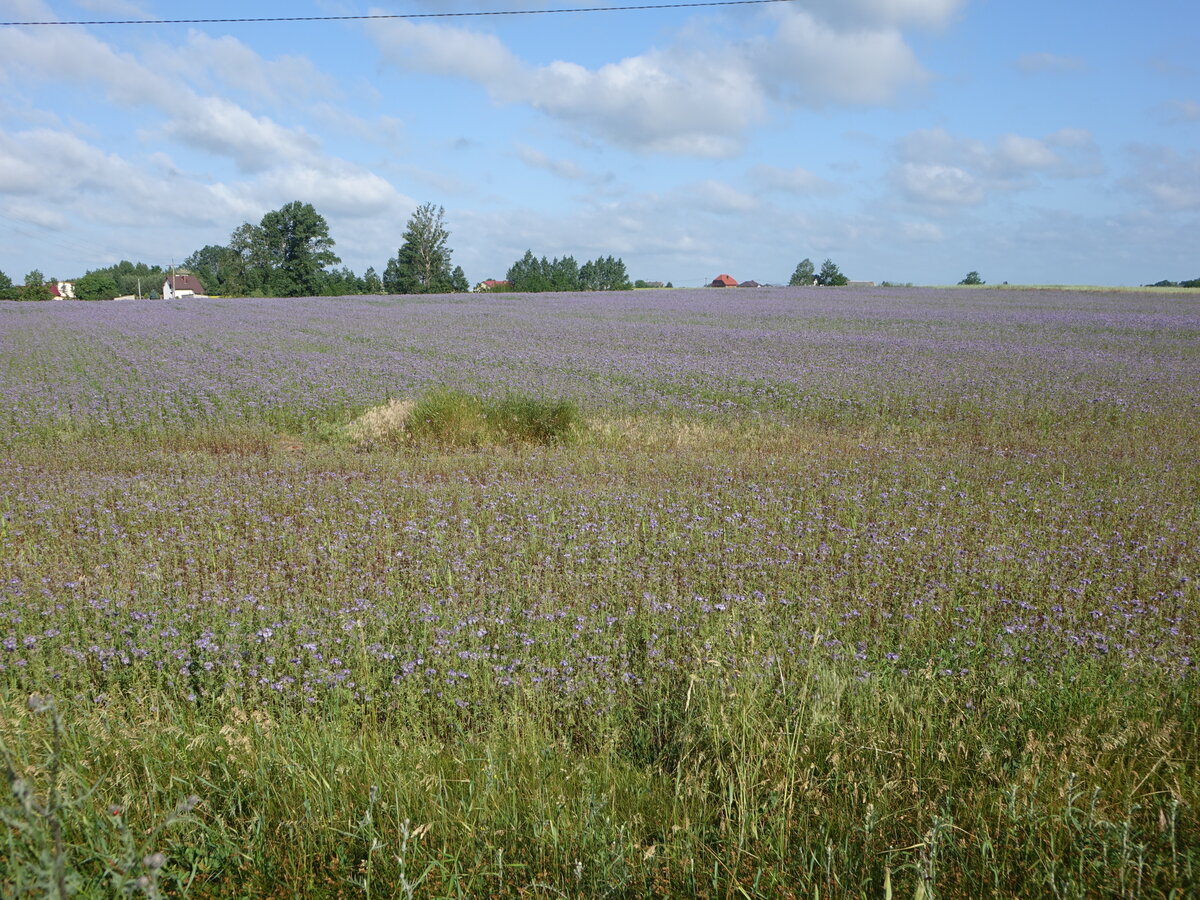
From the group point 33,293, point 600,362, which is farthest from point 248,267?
point 600,362

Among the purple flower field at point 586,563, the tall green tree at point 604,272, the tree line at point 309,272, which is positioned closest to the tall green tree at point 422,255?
the tree line at point 309,272

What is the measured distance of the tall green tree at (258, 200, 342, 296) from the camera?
252 feet

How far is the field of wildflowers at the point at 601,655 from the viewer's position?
2.30 meters

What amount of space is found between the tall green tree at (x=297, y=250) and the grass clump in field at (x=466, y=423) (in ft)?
238

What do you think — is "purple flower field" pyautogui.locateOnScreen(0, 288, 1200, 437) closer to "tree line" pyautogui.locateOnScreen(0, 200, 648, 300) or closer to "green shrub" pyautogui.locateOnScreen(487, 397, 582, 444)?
"green shrub" pyautogui.locateOnScreen(487, 397, 582, 444)

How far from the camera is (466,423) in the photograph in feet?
32.5

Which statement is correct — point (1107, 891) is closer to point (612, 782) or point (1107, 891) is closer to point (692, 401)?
point (612, 782)

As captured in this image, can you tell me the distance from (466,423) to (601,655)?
6.30 m

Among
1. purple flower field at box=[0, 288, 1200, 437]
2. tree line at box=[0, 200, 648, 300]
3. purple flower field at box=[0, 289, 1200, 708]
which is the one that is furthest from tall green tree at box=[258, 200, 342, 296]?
purple flower field at box=[0, 289, 1200, 708]

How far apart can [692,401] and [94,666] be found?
9.48 meters

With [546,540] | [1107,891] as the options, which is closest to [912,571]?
[546,540]

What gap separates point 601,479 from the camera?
305 inches

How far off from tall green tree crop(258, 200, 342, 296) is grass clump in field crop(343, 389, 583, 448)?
72.7m

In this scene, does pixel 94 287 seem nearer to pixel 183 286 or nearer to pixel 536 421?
pixel 183 286
